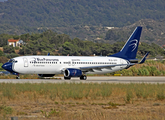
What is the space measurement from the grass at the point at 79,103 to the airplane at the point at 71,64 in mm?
13974

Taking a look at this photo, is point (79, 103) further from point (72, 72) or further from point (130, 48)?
point (130, 48)

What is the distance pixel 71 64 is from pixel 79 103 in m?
24.1

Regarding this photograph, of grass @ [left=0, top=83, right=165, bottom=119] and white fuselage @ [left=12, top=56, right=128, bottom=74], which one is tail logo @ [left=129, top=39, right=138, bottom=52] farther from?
grass @ [left=0, top=83, right=165, bottom=119]

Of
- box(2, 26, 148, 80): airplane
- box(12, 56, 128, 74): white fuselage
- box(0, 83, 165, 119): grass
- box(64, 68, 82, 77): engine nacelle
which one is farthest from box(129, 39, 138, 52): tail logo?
box(0, 83, 165, 119): grass

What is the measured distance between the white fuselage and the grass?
13.8 m

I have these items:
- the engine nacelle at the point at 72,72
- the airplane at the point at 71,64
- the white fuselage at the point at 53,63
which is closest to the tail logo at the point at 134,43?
the airplane at the point at 71,64

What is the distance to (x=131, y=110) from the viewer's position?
63.1ft

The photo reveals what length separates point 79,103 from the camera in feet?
71.5

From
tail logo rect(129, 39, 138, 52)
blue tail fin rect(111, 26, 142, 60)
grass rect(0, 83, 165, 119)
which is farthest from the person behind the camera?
tail logo rect(129, 39, 138, 52)

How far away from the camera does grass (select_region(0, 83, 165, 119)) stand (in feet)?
57.3

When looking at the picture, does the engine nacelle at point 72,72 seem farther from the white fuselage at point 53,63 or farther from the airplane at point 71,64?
the white fuselage at point 53,63

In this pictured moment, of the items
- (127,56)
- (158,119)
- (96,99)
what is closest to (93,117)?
(158,119)

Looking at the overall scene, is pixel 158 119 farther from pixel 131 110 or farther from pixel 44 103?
pixel 44 103

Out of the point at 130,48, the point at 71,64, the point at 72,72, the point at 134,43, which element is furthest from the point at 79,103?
the point at 134,43
